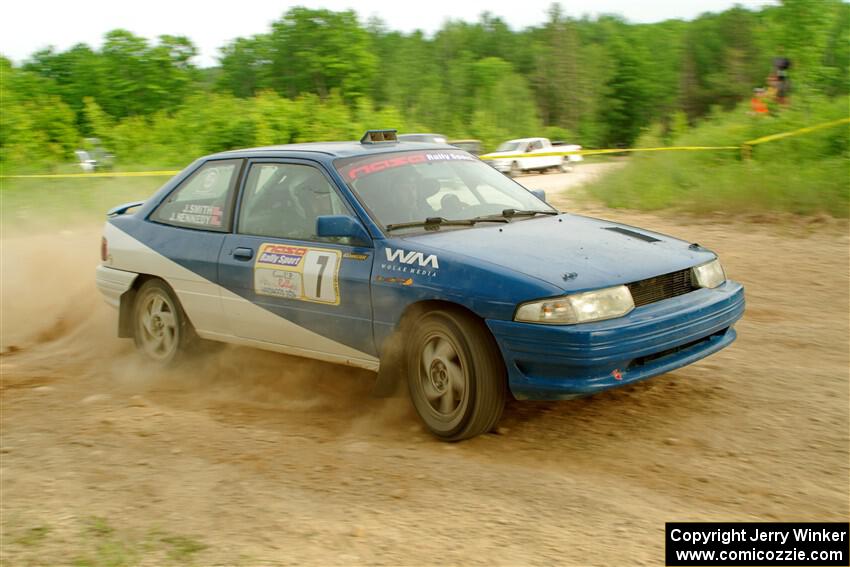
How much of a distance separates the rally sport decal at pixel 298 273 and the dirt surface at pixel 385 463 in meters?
0.77

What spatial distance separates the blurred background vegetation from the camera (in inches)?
573

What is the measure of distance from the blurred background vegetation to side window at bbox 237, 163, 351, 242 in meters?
7.91

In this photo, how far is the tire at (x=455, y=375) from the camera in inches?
181

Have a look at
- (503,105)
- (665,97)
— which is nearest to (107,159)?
(503,105)

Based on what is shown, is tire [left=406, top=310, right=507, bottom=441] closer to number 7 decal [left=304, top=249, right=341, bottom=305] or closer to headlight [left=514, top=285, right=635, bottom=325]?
headlight [left=514, top=285, right=635, bottom=325]

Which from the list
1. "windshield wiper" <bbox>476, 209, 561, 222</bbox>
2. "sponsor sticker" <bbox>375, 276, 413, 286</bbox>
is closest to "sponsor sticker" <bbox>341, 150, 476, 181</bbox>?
"windshield wiper" <bbox>476, 209, 561, 222</bbox>

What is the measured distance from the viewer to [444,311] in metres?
4.77

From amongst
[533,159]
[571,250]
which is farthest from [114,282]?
[533,159]

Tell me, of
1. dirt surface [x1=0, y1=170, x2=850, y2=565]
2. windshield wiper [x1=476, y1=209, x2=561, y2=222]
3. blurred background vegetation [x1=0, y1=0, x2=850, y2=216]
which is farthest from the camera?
blurred background vegetation [x1=0, y1=0, x2=850, y2=216]

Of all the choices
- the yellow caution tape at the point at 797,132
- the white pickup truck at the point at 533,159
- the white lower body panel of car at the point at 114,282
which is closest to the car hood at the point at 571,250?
the white lower body panel of car at the point at 114,282

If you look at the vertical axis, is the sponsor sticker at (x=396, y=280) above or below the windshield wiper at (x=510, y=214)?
below

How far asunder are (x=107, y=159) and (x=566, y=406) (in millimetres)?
20120

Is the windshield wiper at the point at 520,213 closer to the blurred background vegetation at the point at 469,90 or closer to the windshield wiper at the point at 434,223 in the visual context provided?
the windshield wiper at the point at 434,223

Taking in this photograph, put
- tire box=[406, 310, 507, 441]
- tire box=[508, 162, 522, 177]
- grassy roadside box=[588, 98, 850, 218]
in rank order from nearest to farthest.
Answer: tire box=[406, 310, 507, 441], grassy roadside box=[588, 98, 850, 218], tire box=[508, 162, 522, 177]
